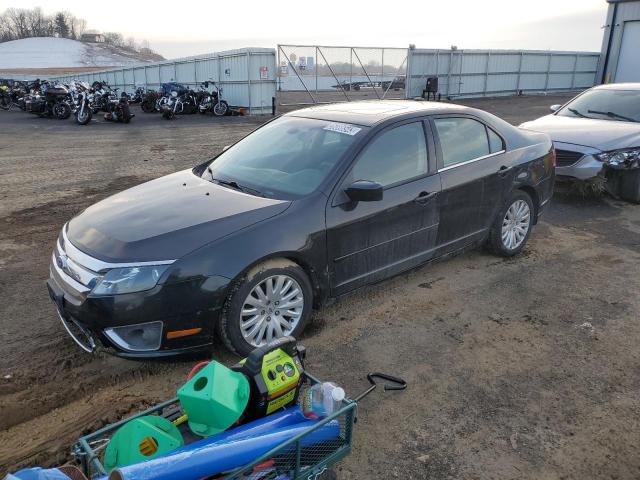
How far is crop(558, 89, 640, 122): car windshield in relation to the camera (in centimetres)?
793

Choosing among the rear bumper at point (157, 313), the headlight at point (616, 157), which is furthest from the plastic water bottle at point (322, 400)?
the headlight at point (616, 157)

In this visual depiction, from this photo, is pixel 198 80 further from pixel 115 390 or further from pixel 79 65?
pixel 79 65

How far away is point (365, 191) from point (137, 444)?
2155mm

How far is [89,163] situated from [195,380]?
30.2ft

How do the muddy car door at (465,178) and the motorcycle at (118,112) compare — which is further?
the motorcycle at (118,112)

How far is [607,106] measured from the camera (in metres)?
8.24

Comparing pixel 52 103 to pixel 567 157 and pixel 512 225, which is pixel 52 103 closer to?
pixel 567 157

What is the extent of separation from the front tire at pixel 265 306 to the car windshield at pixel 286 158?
0.59 m

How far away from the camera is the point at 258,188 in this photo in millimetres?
3859

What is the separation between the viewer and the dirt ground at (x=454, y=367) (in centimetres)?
271

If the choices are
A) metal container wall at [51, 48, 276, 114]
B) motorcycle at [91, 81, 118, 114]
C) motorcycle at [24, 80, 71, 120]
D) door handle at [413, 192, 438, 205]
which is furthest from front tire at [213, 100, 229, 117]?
door handle at [413, 192, 438, 205]

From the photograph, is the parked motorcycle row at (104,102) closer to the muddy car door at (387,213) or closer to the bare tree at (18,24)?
the muddy car door at (387,213)

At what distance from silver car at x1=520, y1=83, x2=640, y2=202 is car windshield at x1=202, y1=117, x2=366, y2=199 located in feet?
14.6

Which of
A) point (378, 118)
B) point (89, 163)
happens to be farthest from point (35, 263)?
point (89, 163)
